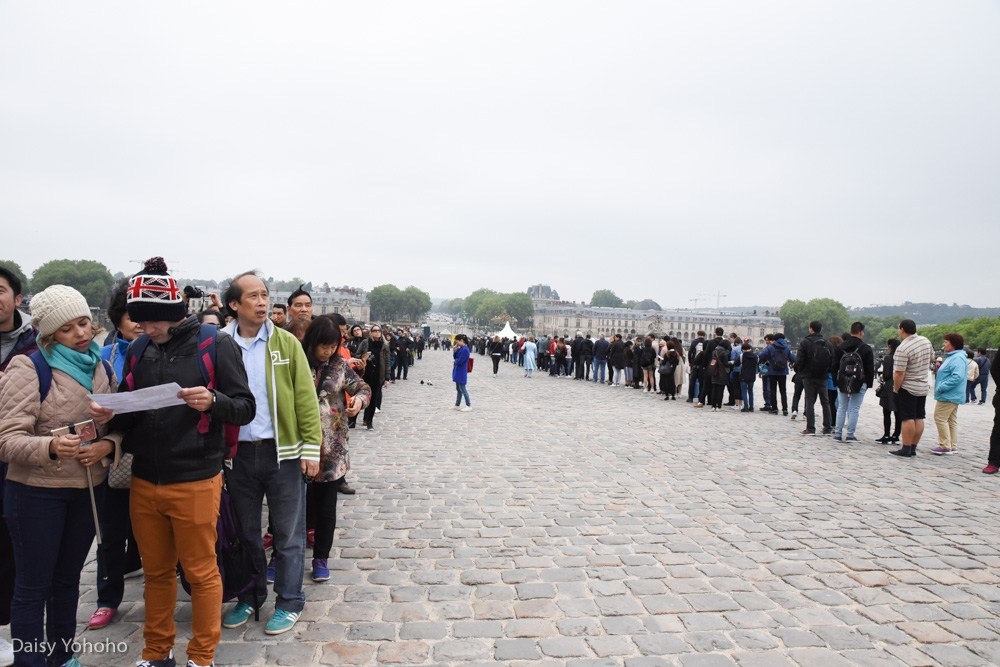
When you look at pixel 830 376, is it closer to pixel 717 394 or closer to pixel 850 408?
pixel 850 408

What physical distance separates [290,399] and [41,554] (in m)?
1.45

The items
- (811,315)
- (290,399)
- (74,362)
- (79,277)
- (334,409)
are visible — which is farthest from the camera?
(811,315)

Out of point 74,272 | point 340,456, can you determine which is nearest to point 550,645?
point 340,456

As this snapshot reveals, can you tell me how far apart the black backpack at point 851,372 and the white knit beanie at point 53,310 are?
11.7m

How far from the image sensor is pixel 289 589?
3.96 m

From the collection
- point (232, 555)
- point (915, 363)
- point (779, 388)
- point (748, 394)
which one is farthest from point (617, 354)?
point (232, 555)

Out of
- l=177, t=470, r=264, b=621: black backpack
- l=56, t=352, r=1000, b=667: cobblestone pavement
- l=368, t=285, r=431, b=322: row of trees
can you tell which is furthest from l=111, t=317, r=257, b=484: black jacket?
l=368, t=285, r=431, b=322: row of trees

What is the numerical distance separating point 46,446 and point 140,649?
1450 millimetres

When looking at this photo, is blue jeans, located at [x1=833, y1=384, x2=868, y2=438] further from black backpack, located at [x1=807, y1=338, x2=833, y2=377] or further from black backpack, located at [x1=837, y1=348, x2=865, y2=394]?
black backpack, located at [x1=807, y1=338, x2=833, y2=377]

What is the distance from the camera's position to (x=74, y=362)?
127 inches

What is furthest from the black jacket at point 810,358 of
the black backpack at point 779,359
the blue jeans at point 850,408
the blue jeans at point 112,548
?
the blue jeans at point 112,548

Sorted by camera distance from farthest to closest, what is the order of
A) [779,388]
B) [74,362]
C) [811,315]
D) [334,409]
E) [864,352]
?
1. [811,315]
2. [779,388]
3. [864,352]
4. [334,409]
5. [74,362]

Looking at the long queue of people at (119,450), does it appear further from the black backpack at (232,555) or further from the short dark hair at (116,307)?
the short dark hair at (116,307)

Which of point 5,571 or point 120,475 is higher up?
point 120,475
